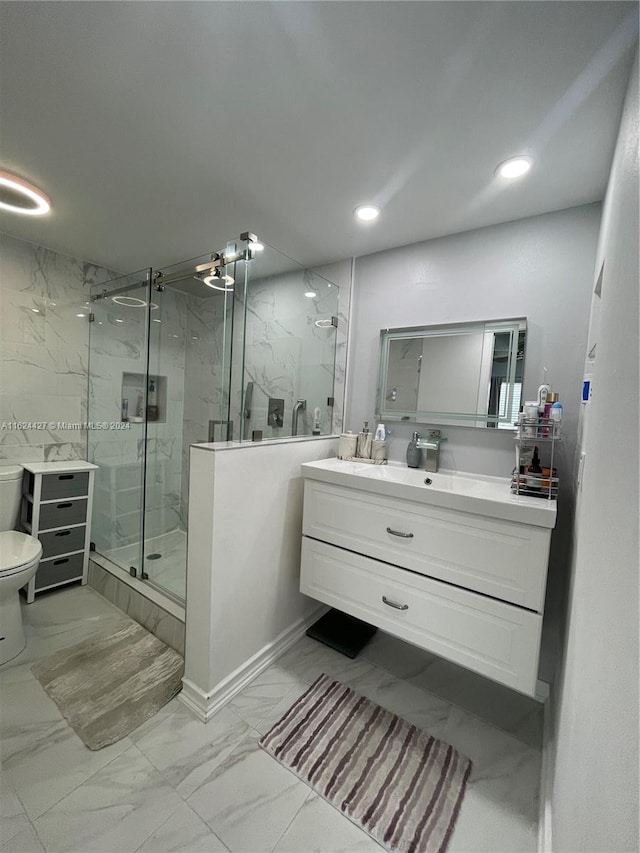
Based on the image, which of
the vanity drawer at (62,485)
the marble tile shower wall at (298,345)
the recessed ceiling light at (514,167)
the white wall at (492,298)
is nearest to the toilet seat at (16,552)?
the vanity drawer at (62,485)

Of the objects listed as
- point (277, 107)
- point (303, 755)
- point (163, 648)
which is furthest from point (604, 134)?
point (163, 648)

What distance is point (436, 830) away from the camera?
1069mm

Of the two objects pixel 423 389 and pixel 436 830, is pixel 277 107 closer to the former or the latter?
pixel 423 389

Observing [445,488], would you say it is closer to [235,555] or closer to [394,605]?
[394,605]

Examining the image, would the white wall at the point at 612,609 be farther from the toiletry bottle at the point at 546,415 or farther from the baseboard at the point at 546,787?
the toiletry bottle at the point at 546,415

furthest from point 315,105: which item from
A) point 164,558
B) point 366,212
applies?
point 164,558

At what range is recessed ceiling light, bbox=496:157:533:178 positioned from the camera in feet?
4.11

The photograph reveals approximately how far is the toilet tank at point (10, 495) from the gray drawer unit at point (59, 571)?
0.32 metres

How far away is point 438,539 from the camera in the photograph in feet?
4.53

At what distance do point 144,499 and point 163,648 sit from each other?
1044mm

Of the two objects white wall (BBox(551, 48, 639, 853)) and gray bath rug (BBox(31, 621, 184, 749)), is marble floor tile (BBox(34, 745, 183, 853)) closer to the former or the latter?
gray bath rug (BBox(31, 621, 184, 749))

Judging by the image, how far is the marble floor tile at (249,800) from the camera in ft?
3.38

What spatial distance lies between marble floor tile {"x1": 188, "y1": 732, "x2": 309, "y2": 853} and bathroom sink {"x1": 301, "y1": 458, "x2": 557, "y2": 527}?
1.09m

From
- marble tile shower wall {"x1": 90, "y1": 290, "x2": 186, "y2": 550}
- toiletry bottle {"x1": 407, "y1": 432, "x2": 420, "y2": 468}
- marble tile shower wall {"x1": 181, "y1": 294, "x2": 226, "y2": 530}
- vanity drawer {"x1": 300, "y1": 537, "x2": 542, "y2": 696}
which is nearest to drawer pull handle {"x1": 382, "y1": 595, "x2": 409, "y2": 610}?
vanity drawer {"x1": 300, "y1": 537, "x2": 542, "y2": 696}
